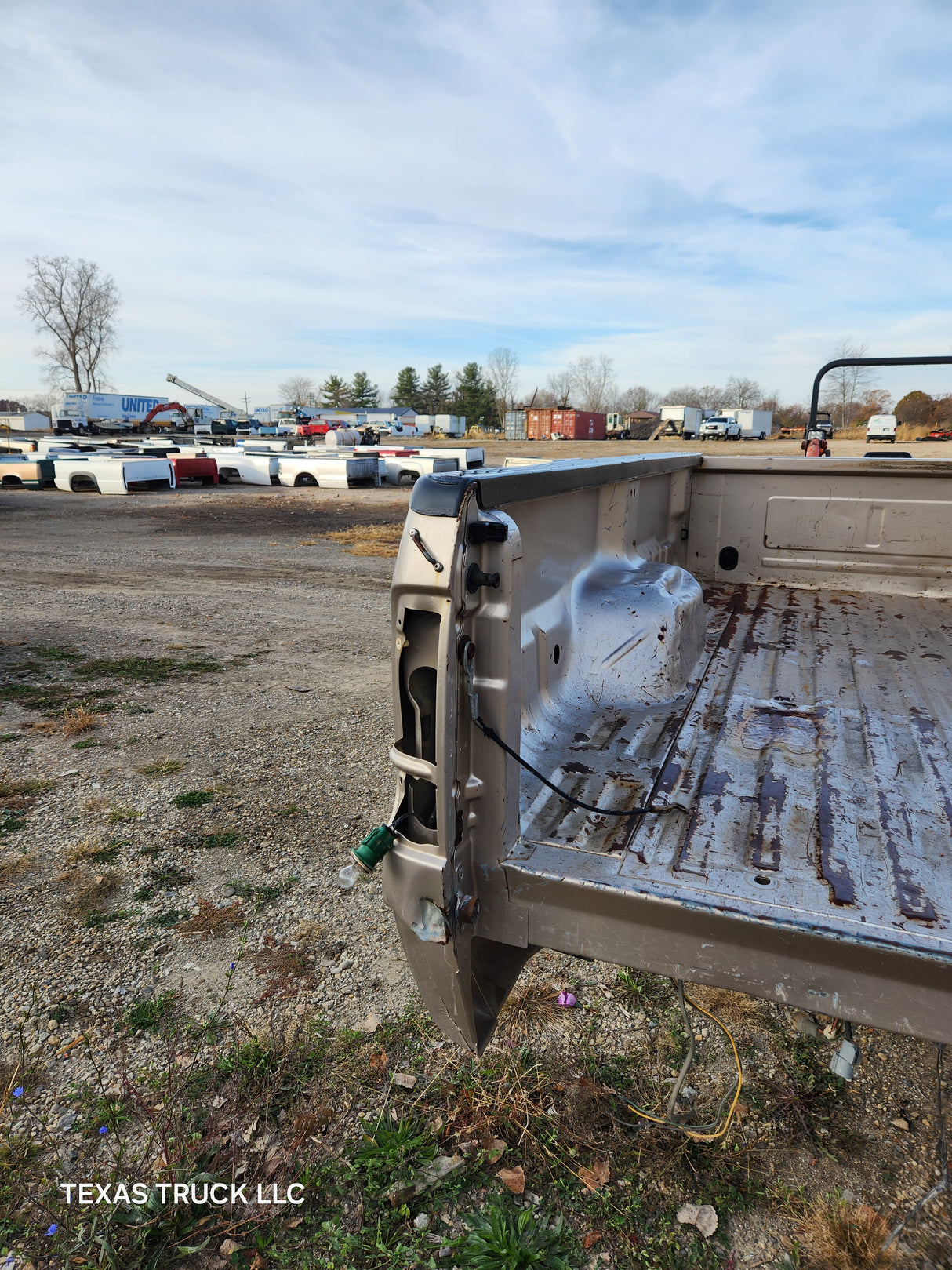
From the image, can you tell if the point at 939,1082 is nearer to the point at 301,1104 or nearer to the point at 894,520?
the point at 301,1104

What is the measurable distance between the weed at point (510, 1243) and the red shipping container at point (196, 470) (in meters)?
24.3

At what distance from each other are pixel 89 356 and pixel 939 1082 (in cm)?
9077

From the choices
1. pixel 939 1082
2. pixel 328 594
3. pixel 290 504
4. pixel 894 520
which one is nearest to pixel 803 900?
pixel 939 1082

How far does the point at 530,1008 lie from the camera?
2.56m

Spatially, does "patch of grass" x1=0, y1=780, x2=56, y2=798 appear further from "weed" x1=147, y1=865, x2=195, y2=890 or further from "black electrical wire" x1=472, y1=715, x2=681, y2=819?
"black electrical wire" x1=472, y1=715, x2=681, y2=819

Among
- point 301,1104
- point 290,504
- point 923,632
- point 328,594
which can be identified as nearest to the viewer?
point 301,1104

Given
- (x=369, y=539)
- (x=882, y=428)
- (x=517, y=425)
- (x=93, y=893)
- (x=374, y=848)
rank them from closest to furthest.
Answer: (x=374, y=848), (x=93, y=893), (x=369, y=539), (x=882, y=428), (x=517, y=425)

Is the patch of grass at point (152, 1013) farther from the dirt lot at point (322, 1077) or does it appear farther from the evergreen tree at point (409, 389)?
the evergreen tree at point (409, 389)

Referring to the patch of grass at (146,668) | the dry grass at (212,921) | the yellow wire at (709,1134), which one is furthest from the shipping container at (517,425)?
the yellow wire at (709,1134)

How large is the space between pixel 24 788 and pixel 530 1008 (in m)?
2.92

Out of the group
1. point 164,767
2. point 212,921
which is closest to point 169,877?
point 212,921

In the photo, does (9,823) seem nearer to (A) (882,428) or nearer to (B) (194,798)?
(B) (194,798)

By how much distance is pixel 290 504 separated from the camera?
19891 mm

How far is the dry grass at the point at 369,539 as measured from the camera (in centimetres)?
1230
